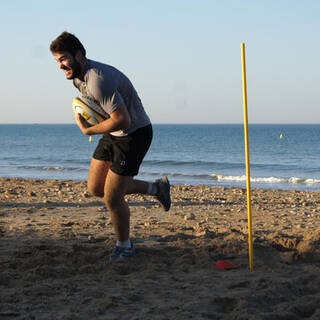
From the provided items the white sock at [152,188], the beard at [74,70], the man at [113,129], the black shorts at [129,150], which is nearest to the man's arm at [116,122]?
the man at [113,129]

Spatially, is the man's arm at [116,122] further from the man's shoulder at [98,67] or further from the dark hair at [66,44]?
the dark hair at [66,44]

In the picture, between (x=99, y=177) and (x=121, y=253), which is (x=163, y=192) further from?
(x=121, y=253)

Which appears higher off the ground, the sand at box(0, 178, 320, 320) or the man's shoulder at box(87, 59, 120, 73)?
the man's shoulder at box(87, 59, 120, 73)

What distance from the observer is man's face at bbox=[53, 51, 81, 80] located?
453 centimetres

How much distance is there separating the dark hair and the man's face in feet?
0.12

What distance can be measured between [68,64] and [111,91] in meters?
0.49

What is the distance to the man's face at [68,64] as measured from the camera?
453 centimetres

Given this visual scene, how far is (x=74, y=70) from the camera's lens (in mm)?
4559

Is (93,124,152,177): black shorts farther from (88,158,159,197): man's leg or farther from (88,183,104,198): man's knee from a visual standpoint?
(88,183,104,198): man's knee

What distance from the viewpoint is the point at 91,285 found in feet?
13.3

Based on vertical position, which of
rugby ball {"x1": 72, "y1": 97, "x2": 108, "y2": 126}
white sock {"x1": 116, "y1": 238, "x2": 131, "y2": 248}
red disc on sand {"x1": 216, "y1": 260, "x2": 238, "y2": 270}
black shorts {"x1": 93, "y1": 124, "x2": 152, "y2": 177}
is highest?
rugby ball {"x1": 72, "y1": 97, "x2": 108, "y2": 126}

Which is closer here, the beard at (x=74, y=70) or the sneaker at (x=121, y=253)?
the beard at (x=74, y=70)

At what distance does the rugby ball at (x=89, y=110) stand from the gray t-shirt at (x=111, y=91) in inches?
2.0

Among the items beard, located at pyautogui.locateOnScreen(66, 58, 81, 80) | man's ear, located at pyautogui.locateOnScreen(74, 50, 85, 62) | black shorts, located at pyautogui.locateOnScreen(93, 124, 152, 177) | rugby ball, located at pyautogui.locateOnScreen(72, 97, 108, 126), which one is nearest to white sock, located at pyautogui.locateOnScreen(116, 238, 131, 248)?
black shorts, located at pyautogui.locateOnScreen(93, 124, 152, 177)
